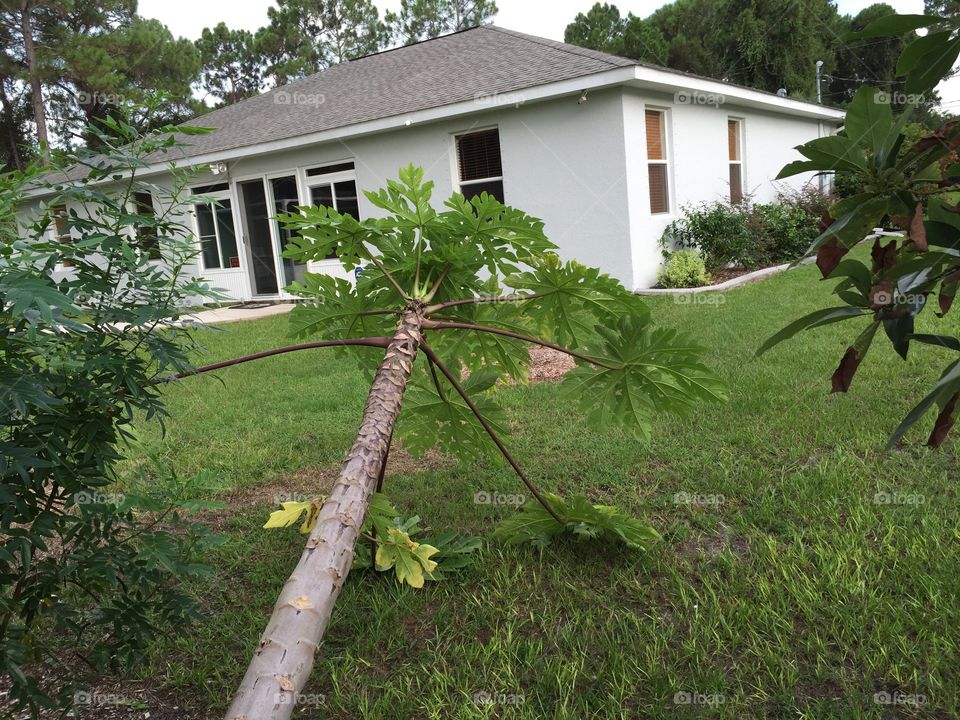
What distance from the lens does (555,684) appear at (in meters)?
2.44

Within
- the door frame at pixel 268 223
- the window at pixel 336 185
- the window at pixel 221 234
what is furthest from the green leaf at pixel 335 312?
the window at pixel 221 234

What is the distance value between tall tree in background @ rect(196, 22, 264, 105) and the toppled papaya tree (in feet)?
149

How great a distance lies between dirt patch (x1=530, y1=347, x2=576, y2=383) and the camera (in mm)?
6871

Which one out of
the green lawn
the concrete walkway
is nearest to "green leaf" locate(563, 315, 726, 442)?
the green lawn

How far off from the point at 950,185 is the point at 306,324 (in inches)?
84.7

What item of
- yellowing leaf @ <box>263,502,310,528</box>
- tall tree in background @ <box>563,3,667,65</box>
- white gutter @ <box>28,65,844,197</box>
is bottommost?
yellowing leaf @ <box>263,502,310,528</box>

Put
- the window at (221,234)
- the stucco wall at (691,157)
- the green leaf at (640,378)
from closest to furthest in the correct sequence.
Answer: the green leaf at (640,378)
the stucco wall at (691,157)
the window at (221,234)

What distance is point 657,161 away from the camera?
39.6 ft

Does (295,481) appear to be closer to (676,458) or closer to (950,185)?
(676,458)

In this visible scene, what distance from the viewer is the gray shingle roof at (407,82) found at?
11781 millimetres

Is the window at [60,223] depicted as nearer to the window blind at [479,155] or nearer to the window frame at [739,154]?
the window blind at [479,155]

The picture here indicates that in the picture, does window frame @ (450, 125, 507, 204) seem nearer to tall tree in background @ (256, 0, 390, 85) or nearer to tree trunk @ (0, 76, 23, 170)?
tree trunk @ (0, 76, 23, 170)

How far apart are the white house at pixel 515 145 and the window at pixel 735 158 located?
0.03 m

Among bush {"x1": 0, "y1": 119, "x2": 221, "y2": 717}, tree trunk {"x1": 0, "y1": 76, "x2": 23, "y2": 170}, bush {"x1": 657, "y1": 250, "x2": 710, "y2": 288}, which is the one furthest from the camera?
tree trunk {"x1": 0, "y1": 76, "x2": 23, "y2": 170}
